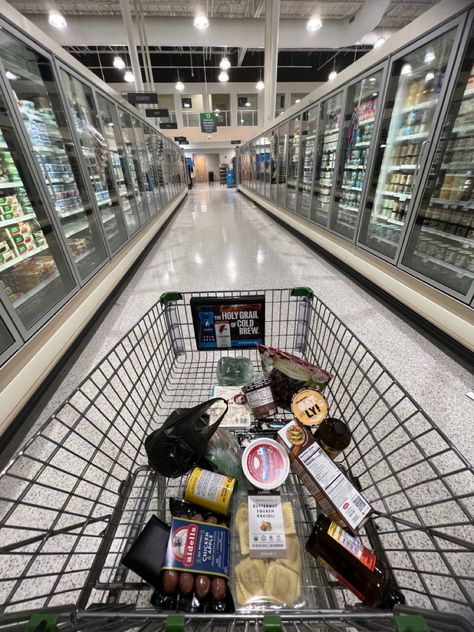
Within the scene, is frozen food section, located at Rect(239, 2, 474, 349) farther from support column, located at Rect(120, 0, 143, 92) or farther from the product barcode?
support column, located at Rect(120, 0, 143, 92)

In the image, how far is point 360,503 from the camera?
0.71 metres

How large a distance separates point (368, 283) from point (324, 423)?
2.72 m

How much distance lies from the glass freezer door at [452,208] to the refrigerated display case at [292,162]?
3791 millimetres

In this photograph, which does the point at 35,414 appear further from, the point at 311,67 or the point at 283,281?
the point at 311,67

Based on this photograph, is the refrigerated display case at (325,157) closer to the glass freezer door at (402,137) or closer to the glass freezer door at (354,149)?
the glass freezer door at (354,149)

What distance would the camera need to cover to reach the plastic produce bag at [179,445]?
33.0 inches

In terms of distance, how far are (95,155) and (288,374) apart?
3.88 metres

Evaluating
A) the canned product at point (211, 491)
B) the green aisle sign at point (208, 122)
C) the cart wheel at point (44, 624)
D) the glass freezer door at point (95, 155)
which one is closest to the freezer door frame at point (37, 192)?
the glass freezer door at point (95, 155)

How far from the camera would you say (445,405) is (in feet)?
5.53

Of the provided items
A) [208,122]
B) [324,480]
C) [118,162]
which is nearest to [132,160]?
[118,162]

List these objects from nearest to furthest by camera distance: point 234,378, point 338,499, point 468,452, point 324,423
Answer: point 338,499, point 324,423, point 234,378, point 468,452

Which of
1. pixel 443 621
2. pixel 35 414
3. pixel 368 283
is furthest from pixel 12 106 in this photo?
pixel 368 283

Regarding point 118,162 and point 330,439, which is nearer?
point 330,439

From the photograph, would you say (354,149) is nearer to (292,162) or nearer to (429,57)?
(429,57)
